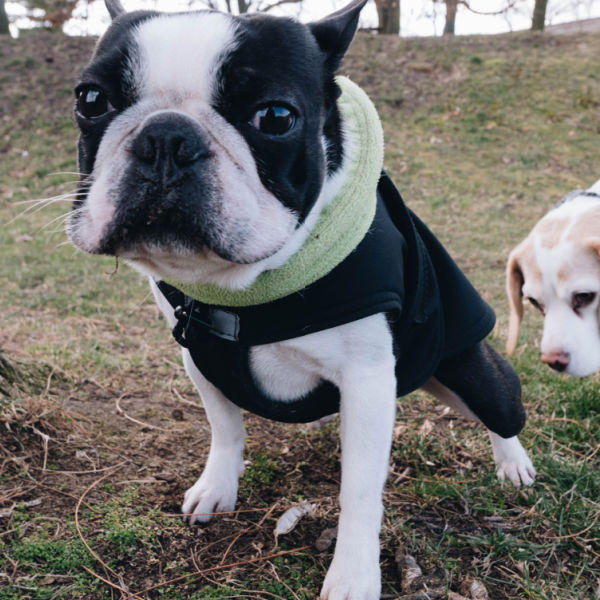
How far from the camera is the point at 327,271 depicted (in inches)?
→ 67.0

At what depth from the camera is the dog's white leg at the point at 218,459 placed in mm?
2109

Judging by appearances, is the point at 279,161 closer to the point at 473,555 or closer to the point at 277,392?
the point at 277,392

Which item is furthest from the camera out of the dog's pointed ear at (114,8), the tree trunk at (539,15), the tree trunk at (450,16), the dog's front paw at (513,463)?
the tree trunk at (450,16)

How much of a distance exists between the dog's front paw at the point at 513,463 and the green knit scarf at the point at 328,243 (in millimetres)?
1156

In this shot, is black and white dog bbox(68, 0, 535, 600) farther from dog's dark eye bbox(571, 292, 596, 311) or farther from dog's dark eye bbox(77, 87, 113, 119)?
dog's dark eye bbox(571, 292, 596, 311)

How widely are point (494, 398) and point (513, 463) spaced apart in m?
0.30

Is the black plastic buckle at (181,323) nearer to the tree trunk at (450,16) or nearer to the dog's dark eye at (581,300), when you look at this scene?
the dog's dark eye at (581,300)

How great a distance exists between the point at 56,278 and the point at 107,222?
168 inches

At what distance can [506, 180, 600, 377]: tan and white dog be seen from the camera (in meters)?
3.24

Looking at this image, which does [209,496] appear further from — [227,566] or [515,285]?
[515,285]

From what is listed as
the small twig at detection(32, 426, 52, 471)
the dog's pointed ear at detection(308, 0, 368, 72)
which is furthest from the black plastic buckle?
the dog's pointed ear at detection(308, 0, 368, 72)

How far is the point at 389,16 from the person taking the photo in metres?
14.3

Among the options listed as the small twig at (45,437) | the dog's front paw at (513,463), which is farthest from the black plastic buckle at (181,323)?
the dog's front paw at (513,463)

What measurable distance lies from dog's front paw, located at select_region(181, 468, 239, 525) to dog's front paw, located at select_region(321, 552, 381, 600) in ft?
1.65
